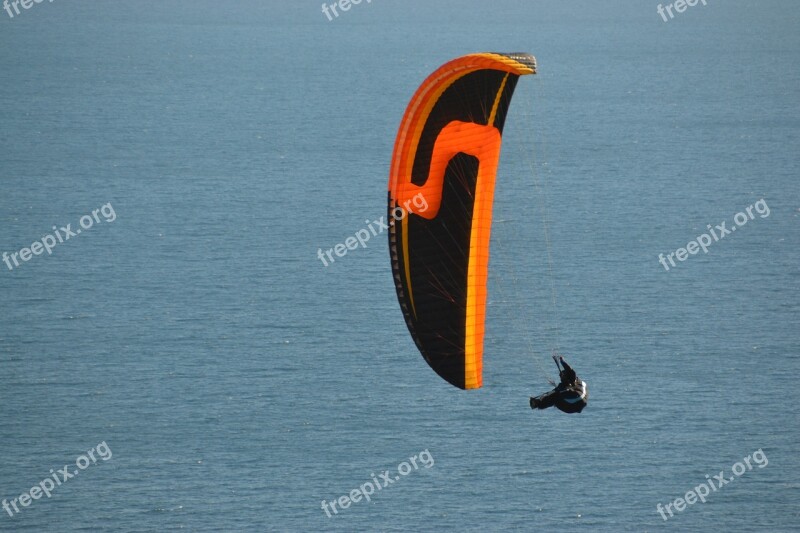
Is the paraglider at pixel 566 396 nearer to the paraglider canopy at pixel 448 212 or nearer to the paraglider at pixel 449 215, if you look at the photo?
the paraglider at pixel 449 215

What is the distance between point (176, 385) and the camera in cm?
7750

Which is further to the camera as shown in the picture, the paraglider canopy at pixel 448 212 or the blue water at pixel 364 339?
the blue water at pixel 364 339

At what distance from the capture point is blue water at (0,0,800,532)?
6488 cm

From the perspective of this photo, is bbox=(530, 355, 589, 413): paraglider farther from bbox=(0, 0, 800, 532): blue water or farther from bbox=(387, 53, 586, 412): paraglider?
bbox=(0, 0, 800, 532): blue water

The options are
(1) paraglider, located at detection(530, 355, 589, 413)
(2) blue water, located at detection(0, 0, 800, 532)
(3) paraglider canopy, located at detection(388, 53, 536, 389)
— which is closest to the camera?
(3) paraglider canopy, located at detection(388, 53, 536, 389)

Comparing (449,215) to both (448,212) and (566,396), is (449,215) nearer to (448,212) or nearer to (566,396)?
(448,212)

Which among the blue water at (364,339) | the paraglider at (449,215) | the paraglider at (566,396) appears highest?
the paraglider at (449,215)

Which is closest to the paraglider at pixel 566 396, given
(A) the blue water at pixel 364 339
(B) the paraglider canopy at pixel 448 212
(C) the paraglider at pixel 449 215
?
(C) the paraglider at pixel 449 215

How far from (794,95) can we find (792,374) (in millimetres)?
105979

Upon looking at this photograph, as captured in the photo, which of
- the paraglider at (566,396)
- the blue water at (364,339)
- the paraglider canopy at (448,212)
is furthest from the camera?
the blue water at (364,339)

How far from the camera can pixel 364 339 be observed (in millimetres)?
84062

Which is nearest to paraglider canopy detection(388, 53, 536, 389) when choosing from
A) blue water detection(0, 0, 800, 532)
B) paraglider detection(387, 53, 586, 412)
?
paraglider detection(387, 53, 586, 412)

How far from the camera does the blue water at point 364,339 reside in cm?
6488

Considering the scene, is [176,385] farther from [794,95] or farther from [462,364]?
A: [794,95]
